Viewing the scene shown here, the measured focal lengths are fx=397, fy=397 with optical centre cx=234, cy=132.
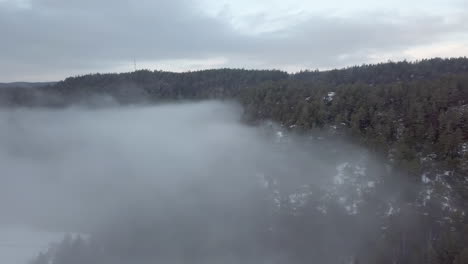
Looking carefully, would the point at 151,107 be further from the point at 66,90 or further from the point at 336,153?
the point at 336,153

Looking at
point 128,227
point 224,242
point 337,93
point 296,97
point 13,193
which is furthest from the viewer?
point 13,193

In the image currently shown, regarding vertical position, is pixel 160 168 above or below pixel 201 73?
below

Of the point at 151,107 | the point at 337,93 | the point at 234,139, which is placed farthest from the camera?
the point at 151,107

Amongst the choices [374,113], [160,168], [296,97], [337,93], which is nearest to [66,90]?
[160,168]

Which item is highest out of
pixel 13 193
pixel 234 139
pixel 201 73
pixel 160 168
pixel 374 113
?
pixel 201 73

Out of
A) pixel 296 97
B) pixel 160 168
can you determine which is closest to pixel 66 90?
pixel 160 168

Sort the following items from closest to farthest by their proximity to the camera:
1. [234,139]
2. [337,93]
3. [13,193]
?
1. [337,93]
2. [234,139]
3. [13,193]

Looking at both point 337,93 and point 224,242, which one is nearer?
point 224,242

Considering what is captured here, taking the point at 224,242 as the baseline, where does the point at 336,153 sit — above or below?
above

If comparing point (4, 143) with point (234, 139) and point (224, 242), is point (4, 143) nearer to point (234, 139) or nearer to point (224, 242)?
point (234, 139)
